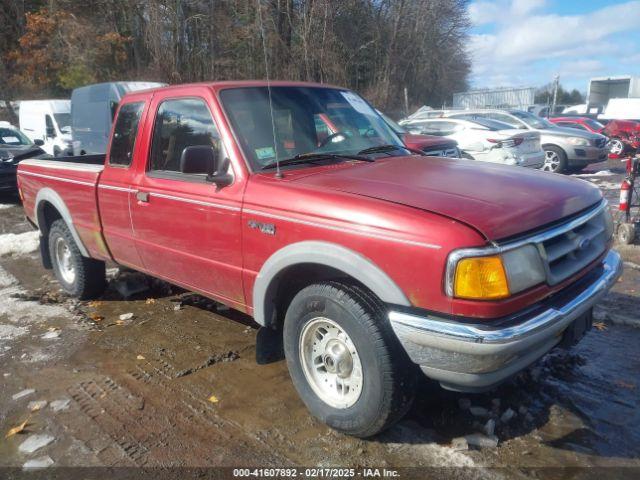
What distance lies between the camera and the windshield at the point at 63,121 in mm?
17328

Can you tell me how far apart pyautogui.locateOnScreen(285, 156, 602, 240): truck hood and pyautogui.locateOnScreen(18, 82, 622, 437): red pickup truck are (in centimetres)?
1

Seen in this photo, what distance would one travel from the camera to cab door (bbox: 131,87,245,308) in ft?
11.1

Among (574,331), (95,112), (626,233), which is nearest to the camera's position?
(574,331)

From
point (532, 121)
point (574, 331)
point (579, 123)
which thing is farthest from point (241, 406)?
point (579, 123)

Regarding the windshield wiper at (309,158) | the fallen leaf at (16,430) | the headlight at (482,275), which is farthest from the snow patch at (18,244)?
the headlight at (482,275)

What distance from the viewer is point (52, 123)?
17547mm

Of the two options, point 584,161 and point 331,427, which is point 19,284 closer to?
point 331,427

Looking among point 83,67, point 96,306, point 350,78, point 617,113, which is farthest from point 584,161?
point 83,67

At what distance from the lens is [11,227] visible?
9445mm

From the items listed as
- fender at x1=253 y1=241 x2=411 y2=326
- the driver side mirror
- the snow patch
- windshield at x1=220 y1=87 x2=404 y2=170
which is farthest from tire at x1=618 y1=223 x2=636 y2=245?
the snow patch

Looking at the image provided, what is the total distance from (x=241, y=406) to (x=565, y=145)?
1318 centimetres

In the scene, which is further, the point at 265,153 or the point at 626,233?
the point at 626,233

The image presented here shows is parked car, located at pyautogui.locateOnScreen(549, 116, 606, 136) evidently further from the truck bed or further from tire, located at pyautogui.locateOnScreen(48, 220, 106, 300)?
the truck bed

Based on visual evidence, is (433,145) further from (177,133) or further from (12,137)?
(12,137)
